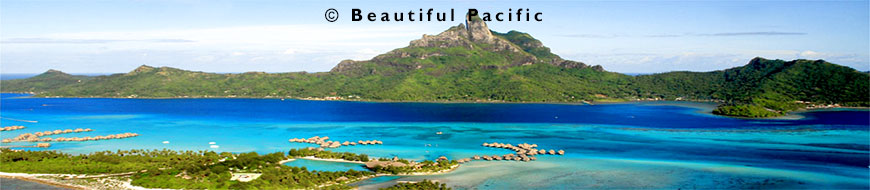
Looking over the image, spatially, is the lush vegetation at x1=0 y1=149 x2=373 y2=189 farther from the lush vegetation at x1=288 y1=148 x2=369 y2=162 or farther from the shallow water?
the shallow water

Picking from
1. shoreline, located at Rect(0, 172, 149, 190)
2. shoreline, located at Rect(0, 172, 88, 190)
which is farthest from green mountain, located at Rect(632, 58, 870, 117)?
shoreline, located at Rect(0, 172, 88, 190)

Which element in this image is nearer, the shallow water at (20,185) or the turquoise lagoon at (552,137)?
the shallow water at (20,185)

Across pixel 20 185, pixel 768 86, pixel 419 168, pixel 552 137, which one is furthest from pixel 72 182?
pixel 768 86

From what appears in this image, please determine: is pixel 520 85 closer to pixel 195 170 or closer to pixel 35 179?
pixel 195 170

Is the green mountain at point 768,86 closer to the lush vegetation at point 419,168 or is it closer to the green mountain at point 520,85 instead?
the green mountain at point 520,85

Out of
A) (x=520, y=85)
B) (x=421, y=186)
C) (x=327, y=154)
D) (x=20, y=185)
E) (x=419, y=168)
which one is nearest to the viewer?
(x=421, y=186)

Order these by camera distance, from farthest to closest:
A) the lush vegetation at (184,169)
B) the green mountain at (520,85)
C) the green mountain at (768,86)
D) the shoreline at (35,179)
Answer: the green mountain at (520,85) → the green mountain at (768,86) → the shoreline at (35,179) → the lush vegetation at (184,169)

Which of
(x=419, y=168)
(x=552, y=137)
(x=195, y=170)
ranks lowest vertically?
(x=419, y=168)

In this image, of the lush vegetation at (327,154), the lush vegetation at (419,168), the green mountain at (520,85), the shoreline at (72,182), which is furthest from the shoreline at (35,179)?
the green mountain at (520,85)
